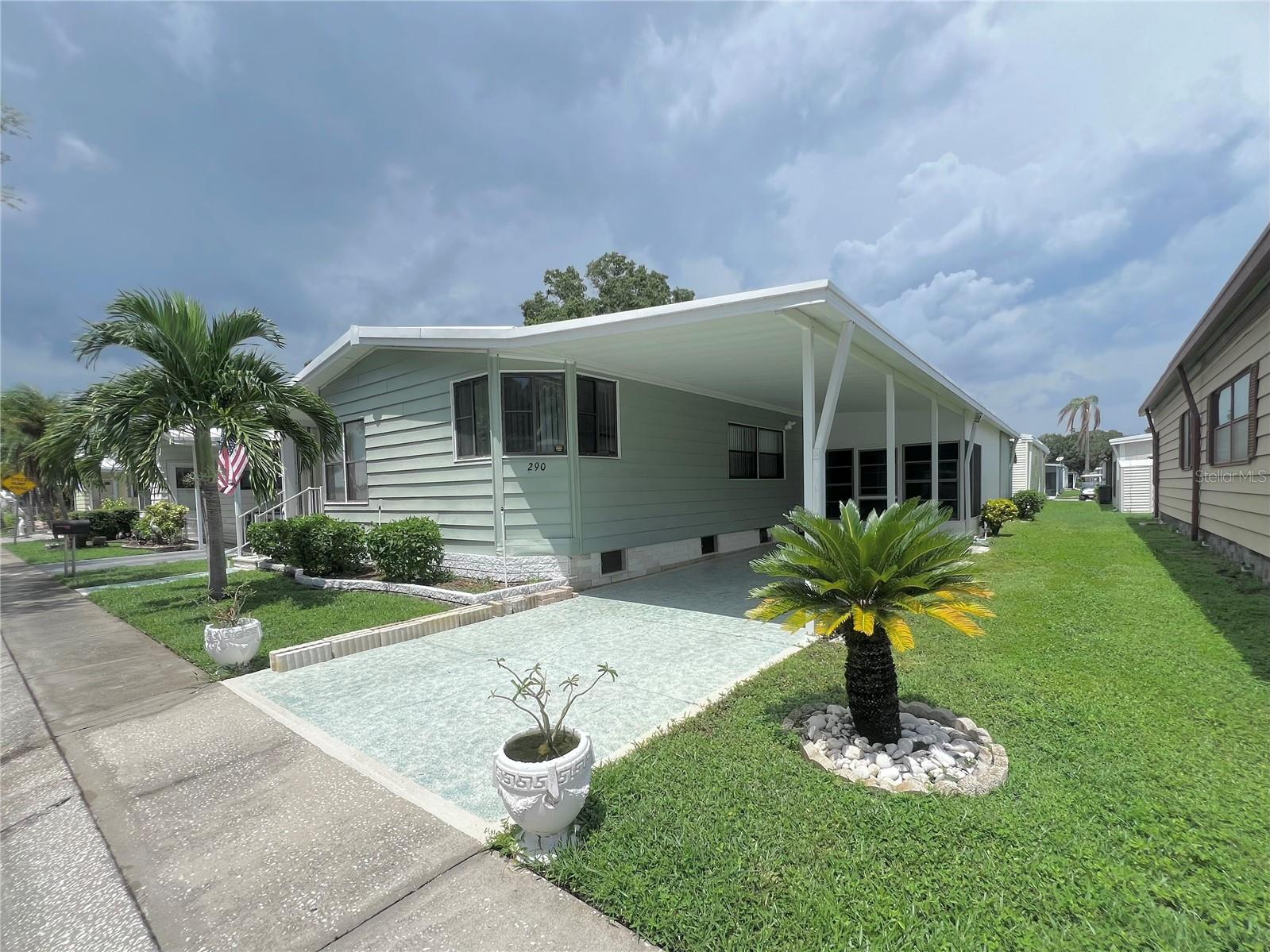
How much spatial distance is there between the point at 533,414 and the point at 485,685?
4.18 m

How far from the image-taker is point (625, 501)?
8648 mm

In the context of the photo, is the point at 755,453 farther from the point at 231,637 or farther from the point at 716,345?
the point at 231,637

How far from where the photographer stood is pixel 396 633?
574cm

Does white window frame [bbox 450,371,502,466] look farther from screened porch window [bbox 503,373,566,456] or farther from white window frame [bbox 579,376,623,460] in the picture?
white window frame [bbox 579,376,623,460]

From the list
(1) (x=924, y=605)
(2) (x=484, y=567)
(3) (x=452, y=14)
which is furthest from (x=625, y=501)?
(3) (x=452, y=14)

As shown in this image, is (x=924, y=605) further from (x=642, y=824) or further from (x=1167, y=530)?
(x=1167, y=530)

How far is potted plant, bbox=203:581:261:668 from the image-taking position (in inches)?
185

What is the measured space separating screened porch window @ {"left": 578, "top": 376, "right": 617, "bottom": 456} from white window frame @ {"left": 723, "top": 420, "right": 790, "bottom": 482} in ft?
10.8

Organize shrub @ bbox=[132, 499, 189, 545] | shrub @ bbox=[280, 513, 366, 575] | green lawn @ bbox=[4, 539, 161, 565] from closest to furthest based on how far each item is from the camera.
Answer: shrub @ bbox=[280, 513, 366, 575] → green lawn @ bbox=[4, 539, 161, 565] → shrub @ bbox=[132, 499, 189, 545]

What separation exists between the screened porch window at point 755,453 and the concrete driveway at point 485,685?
15.7 feet

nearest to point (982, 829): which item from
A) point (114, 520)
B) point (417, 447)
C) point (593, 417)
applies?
point (593, 417)

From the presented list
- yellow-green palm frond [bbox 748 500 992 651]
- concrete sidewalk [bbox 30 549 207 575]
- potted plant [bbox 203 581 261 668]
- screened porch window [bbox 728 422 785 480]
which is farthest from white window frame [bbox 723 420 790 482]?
concrete sidewalk [bbox 30 549 207 575]

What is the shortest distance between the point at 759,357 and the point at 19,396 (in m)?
25.2

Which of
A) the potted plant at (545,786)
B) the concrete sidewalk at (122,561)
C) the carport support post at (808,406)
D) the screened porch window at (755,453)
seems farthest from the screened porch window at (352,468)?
the potted plant at (545,786)
